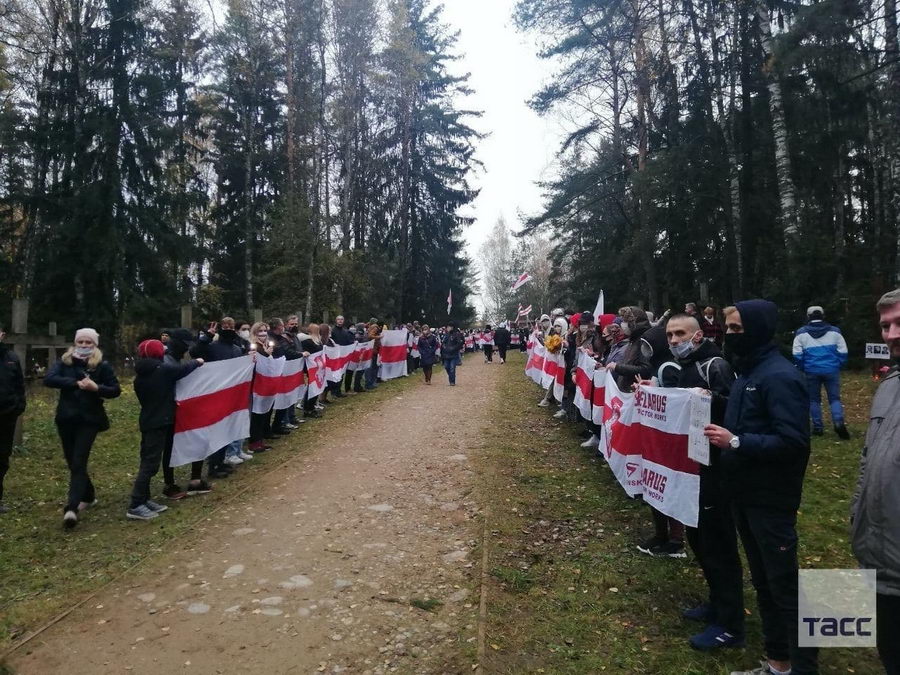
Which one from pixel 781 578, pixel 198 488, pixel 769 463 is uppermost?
pixel 769 463

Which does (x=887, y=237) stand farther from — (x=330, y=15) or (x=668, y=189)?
(x=330, y=15)

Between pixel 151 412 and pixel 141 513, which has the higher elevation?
pixel 151 412

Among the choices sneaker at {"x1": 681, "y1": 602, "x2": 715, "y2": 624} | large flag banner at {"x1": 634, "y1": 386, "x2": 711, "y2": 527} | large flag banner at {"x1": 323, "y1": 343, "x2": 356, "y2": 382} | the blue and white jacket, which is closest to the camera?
sneaker at {"x1": 681, "y1": 602, "x2": 715, "y2": 624}

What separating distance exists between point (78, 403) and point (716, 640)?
20.3ft

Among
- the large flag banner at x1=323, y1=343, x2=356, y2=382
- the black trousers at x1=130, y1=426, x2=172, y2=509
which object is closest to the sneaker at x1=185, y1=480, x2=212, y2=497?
the black trousers at x1=130, y1=426, x2=172, y2=509

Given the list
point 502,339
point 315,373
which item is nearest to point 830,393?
point 315,373

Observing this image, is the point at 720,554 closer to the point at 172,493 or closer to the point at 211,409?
the point at 172,493

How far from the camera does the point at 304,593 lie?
14.3ft

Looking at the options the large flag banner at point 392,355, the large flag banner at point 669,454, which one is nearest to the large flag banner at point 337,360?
the large flag banner at point 392,355

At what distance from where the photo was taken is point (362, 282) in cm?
2461

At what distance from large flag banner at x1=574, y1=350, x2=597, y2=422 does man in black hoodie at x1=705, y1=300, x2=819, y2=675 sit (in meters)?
5.44

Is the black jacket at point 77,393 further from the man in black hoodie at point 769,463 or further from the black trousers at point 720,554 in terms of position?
the man in black hoodie at point 769,463

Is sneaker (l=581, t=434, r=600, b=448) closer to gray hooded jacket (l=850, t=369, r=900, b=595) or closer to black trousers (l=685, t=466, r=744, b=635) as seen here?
black trousers (l=685, t=466, r=744, b=635)

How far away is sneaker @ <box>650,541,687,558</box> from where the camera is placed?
4.97 m
